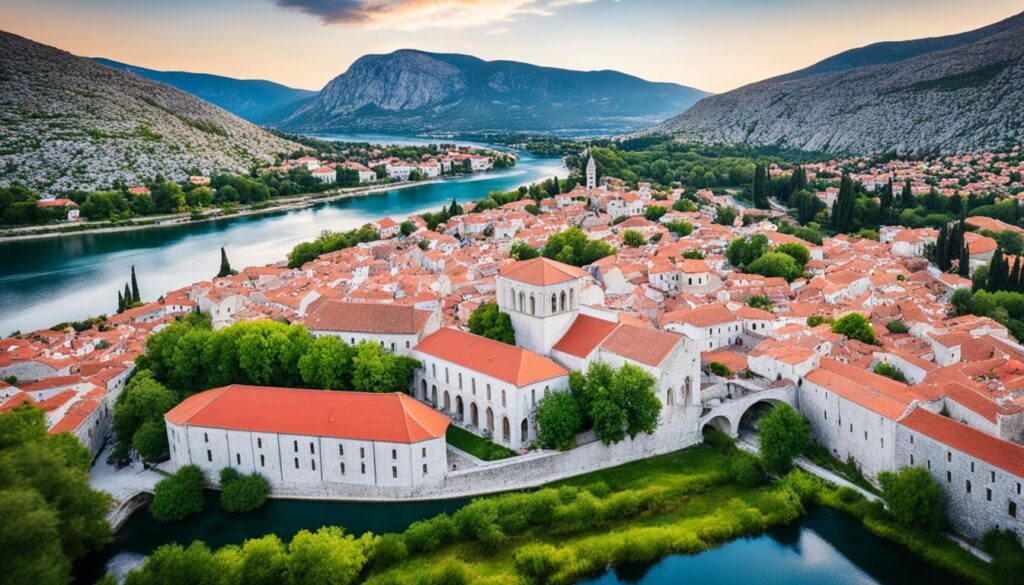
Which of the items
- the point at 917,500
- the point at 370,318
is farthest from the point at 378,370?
the point at 917,500

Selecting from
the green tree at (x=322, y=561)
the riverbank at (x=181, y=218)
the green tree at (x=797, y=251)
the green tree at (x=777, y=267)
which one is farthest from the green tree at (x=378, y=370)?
the riverbank at (x=181, y=218)

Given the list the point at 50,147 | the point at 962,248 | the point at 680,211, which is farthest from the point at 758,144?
the point at 50,147

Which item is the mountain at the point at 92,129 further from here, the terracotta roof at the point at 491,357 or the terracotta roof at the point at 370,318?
the terracotta roof at the point at 491,357

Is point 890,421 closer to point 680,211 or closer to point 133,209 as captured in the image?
point 680,211

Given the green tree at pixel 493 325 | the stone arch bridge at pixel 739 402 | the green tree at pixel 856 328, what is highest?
the green tree at pixel 493 325

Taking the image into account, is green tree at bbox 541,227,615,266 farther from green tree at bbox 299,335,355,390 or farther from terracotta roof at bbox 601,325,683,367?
green tree at bbox 299,335,355,390

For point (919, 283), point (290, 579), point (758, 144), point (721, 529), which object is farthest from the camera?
point (758, 144)

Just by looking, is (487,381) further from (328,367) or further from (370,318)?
(370,318)
